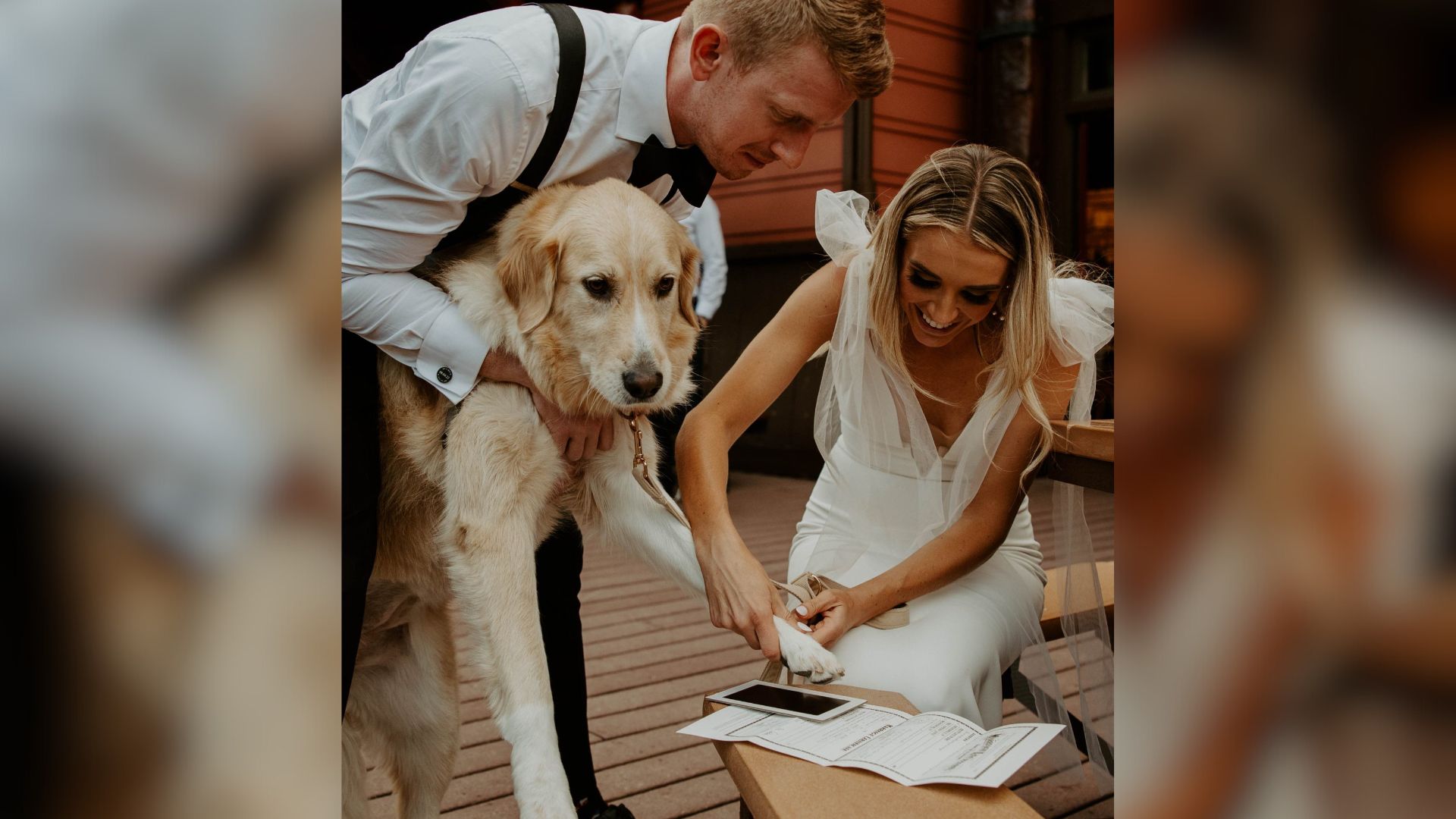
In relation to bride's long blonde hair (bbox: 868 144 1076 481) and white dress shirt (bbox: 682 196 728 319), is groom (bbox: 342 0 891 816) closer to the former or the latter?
bride's long blonde hair (bbox: 868 144 1076 481)

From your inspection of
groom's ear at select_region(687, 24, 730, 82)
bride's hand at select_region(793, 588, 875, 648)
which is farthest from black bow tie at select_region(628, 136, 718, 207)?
bride's hand at select_region(793, 588, 875, 648)

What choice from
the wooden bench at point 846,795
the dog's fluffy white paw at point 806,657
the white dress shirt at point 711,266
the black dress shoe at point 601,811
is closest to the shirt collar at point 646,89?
the dog's fluffy white paw at point 806,657

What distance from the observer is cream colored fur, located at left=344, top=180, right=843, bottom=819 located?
1394mm

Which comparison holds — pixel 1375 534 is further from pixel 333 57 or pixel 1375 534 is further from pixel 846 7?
pixel 846 7

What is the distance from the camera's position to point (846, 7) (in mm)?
1271

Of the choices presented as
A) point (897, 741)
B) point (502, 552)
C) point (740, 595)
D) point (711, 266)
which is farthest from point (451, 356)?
point (711, 266)

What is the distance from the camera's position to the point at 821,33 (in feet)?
4.19

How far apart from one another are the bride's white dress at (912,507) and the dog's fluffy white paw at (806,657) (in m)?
0.18

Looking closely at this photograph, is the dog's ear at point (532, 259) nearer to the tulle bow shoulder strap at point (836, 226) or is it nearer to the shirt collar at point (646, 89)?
the shirt collar at point (646, 89)

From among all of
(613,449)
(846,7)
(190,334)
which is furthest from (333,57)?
(613,449)

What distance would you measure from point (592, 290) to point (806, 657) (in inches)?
25.6

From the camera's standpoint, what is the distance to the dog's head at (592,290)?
147 cm

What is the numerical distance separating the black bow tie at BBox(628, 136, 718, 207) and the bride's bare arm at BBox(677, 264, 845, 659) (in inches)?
13.7

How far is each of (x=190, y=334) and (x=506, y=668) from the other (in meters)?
1.16
